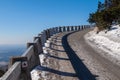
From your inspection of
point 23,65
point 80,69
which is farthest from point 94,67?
point 23,65

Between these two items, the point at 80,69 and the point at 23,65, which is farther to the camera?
the point at 80,69

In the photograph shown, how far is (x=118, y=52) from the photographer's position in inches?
694

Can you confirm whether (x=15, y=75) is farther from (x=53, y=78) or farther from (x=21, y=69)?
(x=53, y=78)

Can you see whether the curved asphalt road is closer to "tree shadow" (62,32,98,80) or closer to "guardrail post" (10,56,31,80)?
"tree shadow" (62,32,98,80)

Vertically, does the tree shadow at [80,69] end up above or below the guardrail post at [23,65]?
below

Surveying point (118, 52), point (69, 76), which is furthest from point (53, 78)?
point (118, 52)

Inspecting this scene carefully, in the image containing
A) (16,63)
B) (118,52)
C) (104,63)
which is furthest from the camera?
(118,52)

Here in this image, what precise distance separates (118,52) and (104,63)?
11.4 feet

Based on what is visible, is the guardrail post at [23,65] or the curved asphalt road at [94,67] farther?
the curved asphalt road at [94,67]

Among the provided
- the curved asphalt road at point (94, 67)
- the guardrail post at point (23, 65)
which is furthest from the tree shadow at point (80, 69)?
the guardrail post at point (23, 65)

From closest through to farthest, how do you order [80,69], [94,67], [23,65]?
[23,65]
[80,69]
[94,67]

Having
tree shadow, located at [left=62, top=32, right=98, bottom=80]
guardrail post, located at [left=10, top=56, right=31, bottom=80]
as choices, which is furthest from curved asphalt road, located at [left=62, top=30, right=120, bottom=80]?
guardrail post, located at [left=10, top=56, right=31, bottom=80]

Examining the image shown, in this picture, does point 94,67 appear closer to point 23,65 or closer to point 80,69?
point 80,69

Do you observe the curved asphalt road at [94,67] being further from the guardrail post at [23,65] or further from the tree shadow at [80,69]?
the guardrail post at [23,65]
